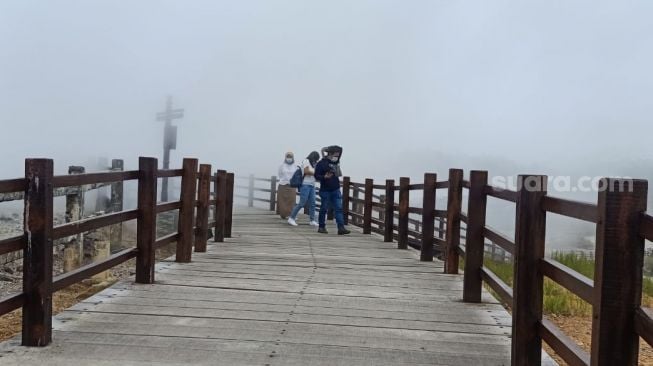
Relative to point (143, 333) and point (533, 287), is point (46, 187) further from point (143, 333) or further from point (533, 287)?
point (533, 287)

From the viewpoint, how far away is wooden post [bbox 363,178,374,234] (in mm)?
11062

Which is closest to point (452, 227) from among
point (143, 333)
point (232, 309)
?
point (232, 309)

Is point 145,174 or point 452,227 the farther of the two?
point 452,227

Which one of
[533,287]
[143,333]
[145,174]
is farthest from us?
[145,174]

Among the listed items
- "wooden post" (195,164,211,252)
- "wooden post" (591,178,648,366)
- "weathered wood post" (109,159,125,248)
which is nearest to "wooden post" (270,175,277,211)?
"weathered wood post" (109,159,125,248)

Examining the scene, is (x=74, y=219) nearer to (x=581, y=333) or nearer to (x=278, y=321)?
(x=278, y=321)

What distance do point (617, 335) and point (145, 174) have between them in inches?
147

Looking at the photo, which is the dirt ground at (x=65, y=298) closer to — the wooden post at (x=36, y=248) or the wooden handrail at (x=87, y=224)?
the wooden handrail at (x=87, y=224)

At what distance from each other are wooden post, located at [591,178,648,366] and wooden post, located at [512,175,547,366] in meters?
0.84

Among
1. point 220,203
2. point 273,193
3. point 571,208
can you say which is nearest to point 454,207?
point 571,208

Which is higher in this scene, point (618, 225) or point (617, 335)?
point (618, 225)

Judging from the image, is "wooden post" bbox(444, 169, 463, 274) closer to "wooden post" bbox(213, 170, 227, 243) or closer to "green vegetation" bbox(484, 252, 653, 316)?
"green vegetation" bbox(484, 252, 653, 316)

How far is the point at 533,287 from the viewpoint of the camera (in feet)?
10.3

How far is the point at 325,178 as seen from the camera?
34.0 ft
